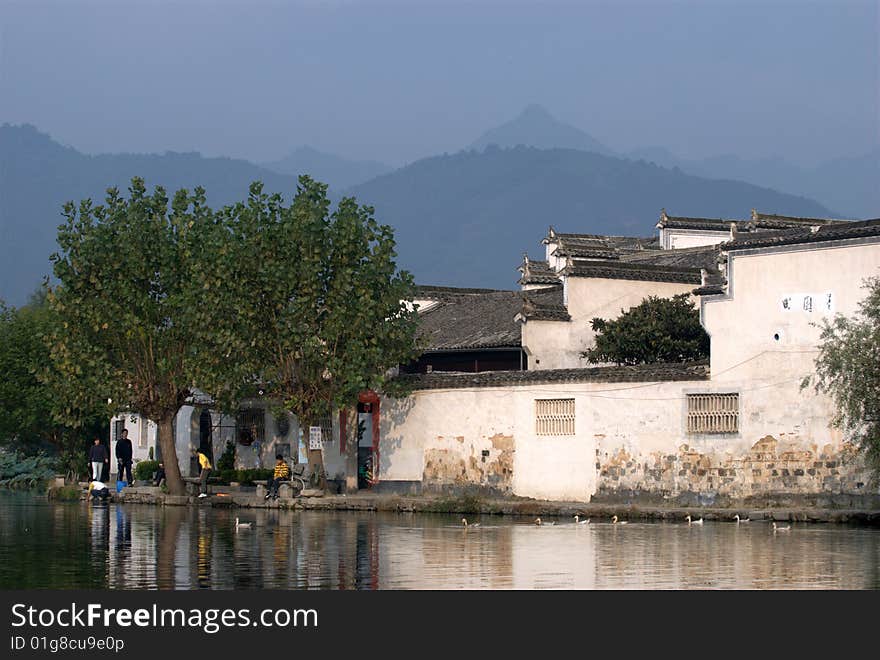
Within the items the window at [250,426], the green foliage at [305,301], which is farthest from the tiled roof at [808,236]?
the window at [250,426]

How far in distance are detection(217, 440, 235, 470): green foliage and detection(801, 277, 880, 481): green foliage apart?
2461 cm

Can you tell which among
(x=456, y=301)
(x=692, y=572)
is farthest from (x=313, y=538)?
(x=456, y=301)

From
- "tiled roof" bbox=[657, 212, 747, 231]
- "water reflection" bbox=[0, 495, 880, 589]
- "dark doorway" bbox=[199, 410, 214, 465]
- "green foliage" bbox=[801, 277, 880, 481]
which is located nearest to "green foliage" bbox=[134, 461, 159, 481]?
"dark doorway" bbox=[199, 410, 214, 465]

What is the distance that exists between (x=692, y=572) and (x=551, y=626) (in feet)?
19.4

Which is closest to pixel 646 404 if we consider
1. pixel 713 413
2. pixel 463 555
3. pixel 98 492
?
pixel 713 413

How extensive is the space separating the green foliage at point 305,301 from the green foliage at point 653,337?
5.88m

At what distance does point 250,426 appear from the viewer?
51562 mm

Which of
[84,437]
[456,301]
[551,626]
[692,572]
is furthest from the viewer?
[84,437]

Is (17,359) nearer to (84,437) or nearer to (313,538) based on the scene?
(84,437)

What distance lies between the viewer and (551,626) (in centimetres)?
1552

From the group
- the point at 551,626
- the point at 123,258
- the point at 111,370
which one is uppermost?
the point at 123,258

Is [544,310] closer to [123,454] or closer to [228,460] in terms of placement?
[228,460]

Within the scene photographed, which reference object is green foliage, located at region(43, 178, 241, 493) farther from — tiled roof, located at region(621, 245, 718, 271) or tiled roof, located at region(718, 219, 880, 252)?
tiled roof, located at region(621, 245, 718, 271)

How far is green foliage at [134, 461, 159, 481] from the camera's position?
181 ft
